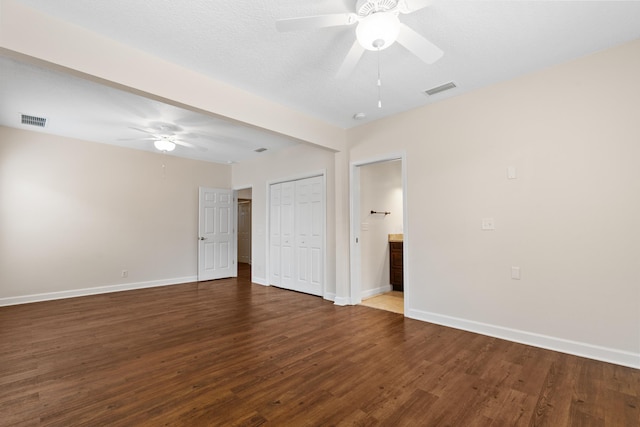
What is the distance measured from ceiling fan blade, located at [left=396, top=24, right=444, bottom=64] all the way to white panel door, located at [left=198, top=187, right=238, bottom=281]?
570cm

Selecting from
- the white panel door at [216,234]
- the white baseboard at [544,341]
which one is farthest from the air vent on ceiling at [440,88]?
the white panel door at [216,234]

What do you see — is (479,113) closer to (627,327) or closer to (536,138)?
(536,138)

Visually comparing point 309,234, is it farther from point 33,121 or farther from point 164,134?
point 33,121

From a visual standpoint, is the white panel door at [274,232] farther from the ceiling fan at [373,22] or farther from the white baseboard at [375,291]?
the ceiling fan at [373,22]

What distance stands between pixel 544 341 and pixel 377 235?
9.04 feet

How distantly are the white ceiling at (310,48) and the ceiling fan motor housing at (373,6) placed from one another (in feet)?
0.85

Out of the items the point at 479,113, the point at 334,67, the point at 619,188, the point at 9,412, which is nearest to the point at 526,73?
the point at 479,113

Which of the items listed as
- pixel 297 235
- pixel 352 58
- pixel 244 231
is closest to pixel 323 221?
pixel 297 235

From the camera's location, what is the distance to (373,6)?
1.80 m

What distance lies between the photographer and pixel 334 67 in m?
2.79

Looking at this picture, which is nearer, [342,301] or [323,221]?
[342,301]

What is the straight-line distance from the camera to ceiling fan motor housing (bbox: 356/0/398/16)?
1.78 m

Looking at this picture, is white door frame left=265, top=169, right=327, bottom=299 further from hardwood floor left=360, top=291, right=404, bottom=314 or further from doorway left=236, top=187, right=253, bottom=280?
doorway left=236, top=187, right=253, bottom=280

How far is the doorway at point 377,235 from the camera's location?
4457mm
